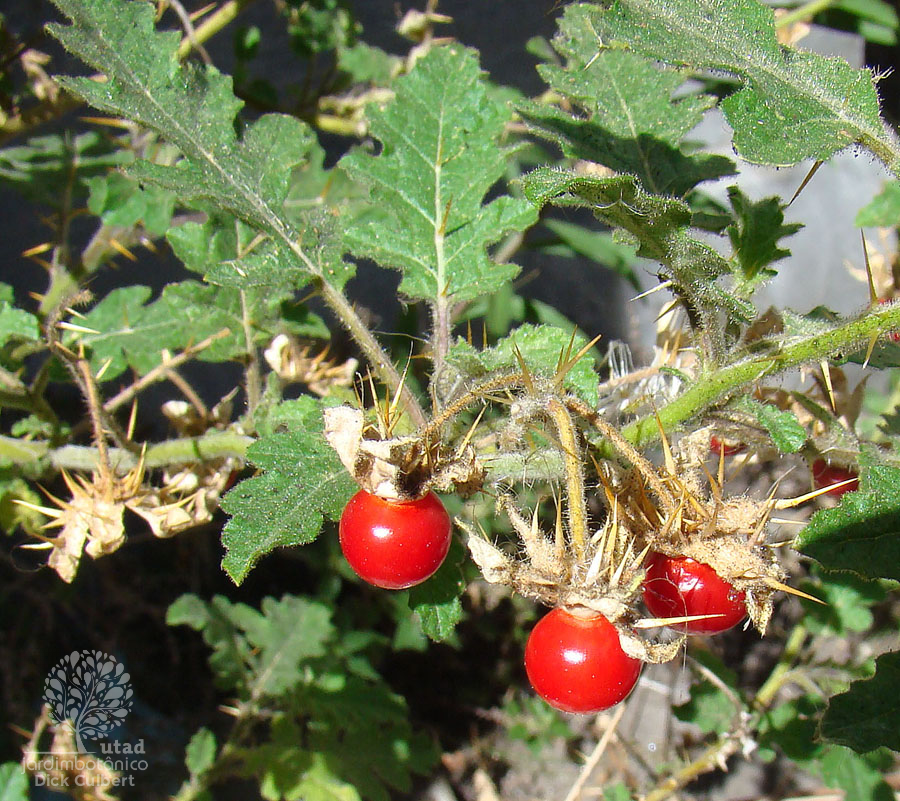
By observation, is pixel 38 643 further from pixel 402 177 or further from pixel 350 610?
pixel 402 177

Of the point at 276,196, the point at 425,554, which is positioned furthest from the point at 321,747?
the point at 276,196

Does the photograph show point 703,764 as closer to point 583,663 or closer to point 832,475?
point 832,475

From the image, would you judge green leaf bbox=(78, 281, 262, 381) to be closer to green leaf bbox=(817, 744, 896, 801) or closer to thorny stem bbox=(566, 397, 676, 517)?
thorny stem bbox=(566, 397, 676, 517)

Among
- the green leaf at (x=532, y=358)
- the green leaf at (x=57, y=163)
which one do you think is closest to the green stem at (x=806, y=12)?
the green leaf at (x=532, y=358)

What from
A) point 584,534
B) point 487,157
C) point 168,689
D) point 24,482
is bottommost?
point 168,689

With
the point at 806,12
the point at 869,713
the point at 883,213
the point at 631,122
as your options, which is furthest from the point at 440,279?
the point at 806,12

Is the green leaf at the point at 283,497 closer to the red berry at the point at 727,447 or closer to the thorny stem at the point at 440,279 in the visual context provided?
the thorny stem at the point at 440,279
